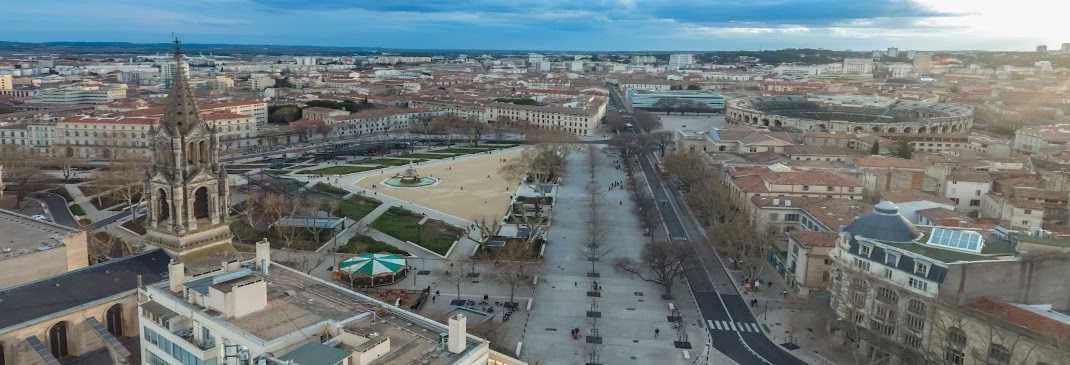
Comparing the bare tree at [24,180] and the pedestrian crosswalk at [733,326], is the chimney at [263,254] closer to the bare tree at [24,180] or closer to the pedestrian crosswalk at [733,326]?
the pedestrian crosswalk at [733,326]

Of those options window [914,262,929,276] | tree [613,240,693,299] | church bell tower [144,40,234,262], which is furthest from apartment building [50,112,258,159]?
window [914,262,929,276]

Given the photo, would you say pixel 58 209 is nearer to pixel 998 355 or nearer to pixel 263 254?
pixel 263 254

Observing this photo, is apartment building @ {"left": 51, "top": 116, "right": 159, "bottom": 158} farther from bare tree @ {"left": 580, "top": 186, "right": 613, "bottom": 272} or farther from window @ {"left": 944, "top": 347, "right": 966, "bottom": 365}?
window @ {"left": 944, "top": 347, "right": 966, "bottom": 365}

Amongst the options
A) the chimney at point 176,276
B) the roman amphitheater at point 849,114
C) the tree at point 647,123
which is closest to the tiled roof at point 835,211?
the chimney at point 176,276

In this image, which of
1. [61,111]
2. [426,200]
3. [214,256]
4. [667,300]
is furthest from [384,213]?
[61,111]

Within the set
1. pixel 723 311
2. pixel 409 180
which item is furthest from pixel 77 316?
pixel 409 180

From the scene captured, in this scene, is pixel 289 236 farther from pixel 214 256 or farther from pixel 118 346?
pixel 118 346
